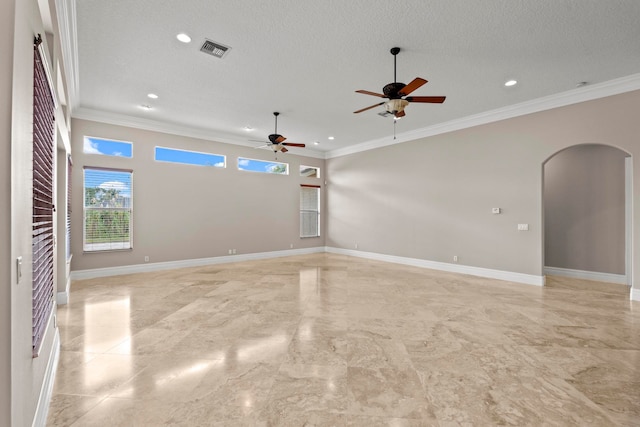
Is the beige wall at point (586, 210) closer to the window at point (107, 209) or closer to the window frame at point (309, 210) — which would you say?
the window frame at point (309, 210)

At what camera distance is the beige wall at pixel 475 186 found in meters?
4.89

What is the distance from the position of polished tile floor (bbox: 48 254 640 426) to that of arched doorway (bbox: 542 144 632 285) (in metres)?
1.07

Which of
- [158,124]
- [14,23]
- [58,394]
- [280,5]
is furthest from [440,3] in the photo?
[158,124]

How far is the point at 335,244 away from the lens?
9.68 m

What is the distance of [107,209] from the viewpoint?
19.9 feet

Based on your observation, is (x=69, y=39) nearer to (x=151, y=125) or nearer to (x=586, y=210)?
(x=151, y=125)

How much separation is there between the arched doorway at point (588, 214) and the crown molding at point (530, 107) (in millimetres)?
1065

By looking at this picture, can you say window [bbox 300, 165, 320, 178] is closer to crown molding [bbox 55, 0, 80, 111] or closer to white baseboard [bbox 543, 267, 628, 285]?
crown molding [bbox 55, 0, 80, 111]

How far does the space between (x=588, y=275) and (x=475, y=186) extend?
293 cm

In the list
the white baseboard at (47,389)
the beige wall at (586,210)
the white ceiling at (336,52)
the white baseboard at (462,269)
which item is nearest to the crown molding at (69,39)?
the white ceiling at (336,52)

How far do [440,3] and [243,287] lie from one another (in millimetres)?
4944

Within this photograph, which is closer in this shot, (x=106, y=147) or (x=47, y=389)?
(x=47, y=389)

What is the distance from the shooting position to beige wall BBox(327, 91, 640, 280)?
192 inches

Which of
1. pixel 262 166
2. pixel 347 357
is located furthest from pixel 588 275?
pixel 262 166
